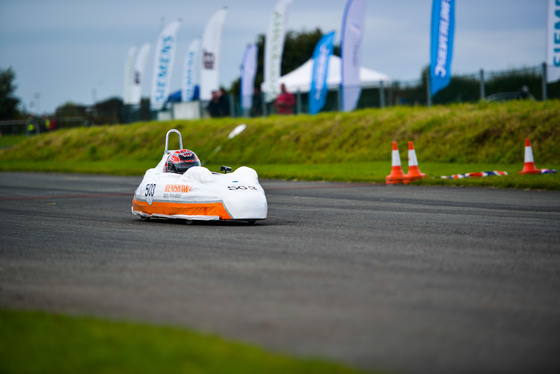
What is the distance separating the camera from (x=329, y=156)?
88.9 ft

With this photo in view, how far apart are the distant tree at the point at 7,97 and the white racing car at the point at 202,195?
7328 centimetres

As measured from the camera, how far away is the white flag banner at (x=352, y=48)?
99.2 feet

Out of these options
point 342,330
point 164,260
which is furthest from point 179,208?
point 342,330

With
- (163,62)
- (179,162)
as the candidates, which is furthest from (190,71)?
(179,162)

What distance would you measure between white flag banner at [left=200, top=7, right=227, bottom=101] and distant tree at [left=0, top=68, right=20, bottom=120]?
47.6 m

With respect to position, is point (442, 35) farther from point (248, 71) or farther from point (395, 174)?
point (248, 71)

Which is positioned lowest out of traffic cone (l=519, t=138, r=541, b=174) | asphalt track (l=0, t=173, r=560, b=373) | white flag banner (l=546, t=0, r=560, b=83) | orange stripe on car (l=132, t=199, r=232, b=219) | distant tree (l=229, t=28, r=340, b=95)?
asphalt track (l=0, t=173, r=560, b=373)

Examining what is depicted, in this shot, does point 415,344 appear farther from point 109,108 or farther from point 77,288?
point 109,108

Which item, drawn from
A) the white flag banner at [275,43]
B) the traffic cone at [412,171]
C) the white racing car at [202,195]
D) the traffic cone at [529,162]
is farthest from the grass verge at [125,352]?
the white flag banner at [275,43]

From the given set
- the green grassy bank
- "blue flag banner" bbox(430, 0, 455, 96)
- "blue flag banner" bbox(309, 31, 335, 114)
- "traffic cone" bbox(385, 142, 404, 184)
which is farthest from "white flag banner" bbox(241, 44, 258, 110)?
"traffic cone" bbox(385, 142, 404, 184)

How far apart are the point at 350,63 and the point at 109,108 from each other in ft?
64.5

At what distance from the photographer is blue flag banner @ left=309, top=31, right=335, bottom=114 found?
3303cm

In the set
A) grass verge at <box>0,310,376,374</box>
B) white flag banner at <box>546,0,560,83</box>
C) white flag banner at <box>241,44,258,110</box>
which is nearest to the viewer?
grass verge at <box>0,310,376,374</box>

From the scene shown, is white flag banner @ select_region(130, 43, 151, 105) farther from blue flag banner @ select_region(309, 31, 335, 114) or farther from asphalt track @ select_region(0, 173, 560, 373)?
asphalt track @ select_region(0, 173, 560, 373)
